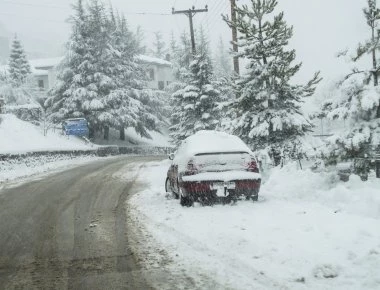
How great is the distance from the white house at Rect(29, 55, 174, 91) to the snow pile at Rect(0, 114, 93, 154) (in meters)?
37.7

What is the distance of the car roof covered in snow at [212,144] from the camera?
10.1 m

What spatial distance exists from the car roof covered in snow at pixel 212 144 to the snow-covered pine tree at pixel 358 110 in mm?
2402

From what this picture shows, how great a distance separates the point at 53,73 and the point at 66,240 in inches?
2501

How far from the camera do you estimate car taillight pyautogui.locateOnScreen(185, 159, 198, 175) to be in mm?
9754

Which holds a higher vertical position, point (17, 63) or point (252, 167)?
point (17, 63)

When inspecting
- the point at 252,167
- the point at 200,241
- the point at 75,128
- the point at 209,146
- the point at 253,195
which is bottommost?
the point at 200,241

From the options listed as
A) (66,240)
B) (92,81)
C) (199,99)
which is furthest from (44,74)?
(66,240)

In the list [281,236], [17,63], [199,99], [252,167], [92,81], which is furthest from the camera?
[17,63]

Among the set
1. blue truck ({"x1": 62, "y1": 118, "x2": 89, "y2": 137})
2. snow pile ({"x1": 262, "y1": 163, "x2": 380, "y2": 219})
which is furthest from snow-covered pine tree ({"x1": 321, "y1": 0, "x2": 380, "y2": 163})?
blue truck ({"x1": 62, "y1": 118, "x2": 89, "y2": 137})

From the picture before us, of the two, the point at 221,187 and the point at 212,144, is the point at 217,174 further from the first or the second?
the point at 212,144

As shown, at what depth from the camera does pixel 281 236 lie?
22.6 ft

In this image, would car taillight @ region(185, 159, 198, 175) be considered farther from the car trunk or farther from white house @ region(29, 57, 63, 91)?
white house @ region(29, 57, 63, 91)

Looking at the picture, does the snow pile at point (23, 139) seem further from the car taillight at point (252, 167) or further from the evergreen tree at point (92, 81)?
the car taillight at point (252, 167)

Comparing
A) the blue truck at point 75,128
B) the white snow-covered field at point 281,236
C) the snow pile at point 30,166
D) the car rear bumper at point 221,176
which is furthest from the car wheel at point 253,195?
the blue truck at point 75,128
